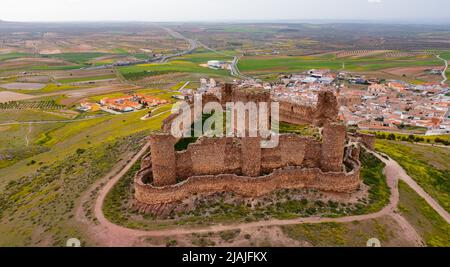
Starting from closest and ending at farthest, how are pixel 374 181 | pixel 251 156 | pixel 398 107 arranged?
pixel 251 156 < pixel 374 181 < pixel 398 107

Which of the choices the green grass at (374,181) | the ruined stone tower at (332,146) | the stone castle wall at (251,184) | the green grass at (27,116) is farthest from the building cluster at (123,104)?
the ruined stone tower at (332,146)

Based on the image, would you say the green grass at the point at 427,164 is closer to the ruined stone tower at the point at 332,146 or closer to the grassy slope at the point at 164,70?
the ruined stone tower at the point at 332,146

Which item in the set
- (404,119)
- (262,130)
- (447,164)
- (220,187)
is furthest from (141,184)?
(404,119)

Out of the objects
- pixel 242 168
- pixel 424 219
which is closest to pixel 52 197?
pixel 242 168

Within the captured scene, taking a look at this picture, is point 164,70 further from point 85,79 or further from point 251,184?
point 251,184

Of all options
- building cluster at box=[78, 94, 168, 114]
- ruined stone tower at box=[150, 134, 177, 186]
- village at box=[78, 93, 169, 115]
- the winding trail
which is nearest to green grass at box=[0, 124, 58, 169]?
village at box=[78, 93, 169, 115]

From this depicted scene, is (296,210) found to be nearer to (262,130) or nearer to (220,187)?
(220,187)

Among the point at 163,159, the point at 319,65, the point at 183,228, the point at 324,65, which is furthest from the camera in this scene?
the point at 319,65
